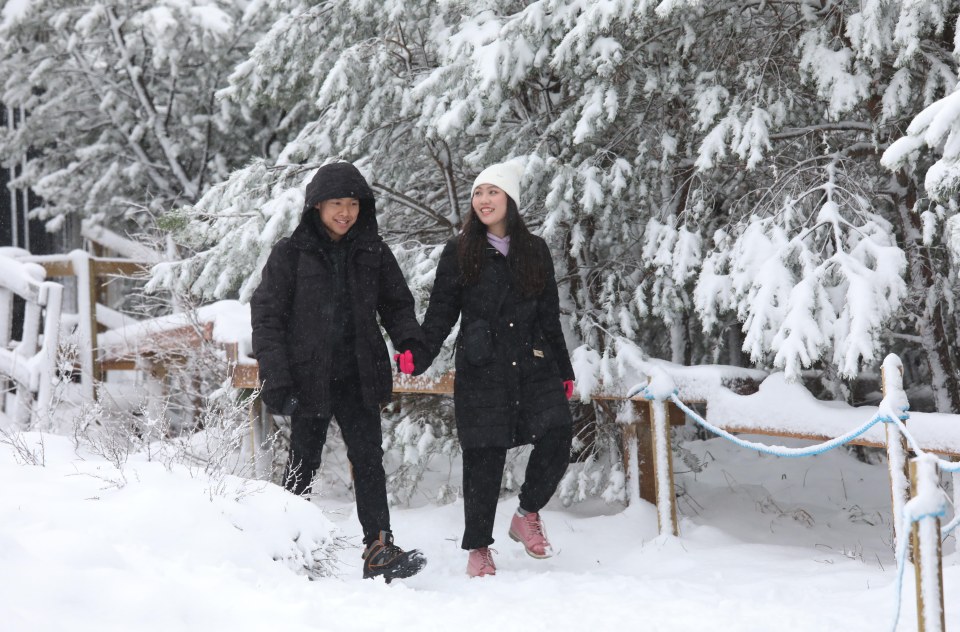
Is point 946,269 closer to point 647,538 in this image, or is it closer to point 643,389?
point 643,389

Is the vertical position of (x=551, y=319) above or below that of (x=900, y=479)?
above

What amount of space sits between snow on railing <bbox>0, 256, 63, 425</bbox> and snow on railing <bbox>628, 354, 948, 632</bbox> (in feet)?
19.3

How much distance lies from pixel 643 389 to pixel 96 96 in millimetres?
9690

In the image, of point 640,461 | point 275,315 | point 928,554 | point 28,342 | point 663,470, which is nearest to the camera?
point 928,554

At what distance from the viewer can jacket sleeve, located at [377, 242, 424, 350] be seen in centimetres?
436

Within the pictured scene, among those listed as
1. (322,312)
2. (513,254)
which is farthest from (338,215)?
(513,254)

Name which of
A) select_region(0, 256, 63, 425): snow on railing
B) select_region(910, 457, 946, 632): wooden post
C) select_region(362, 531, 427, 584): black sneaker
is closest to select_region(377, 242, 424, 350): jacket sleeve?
select_region(362, 531, 427, 584): black sneaker

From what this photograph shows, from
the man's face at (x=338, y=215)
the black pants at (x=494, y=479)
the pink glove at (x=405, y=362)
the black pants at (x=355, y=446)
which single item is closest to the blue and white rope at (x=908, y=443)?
the black pants at (x=494, y=479)

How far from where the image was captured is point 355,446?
427 cm

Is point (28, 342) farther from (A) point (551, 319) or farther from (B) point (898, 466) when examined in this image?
(B) point (898, 466)

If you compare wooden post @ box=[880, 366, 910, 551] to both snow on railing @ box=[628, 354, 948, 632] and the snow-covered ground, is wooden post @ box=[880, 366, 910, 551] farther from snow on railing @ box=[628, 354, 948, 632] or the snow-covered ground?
the snow-covered ground

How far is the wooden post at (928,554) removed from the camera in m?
2.40

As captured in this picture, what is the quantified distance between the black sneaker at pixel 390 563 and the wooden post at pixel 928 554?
84.6 inches

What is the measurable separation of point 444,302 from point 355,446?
2.65ft
